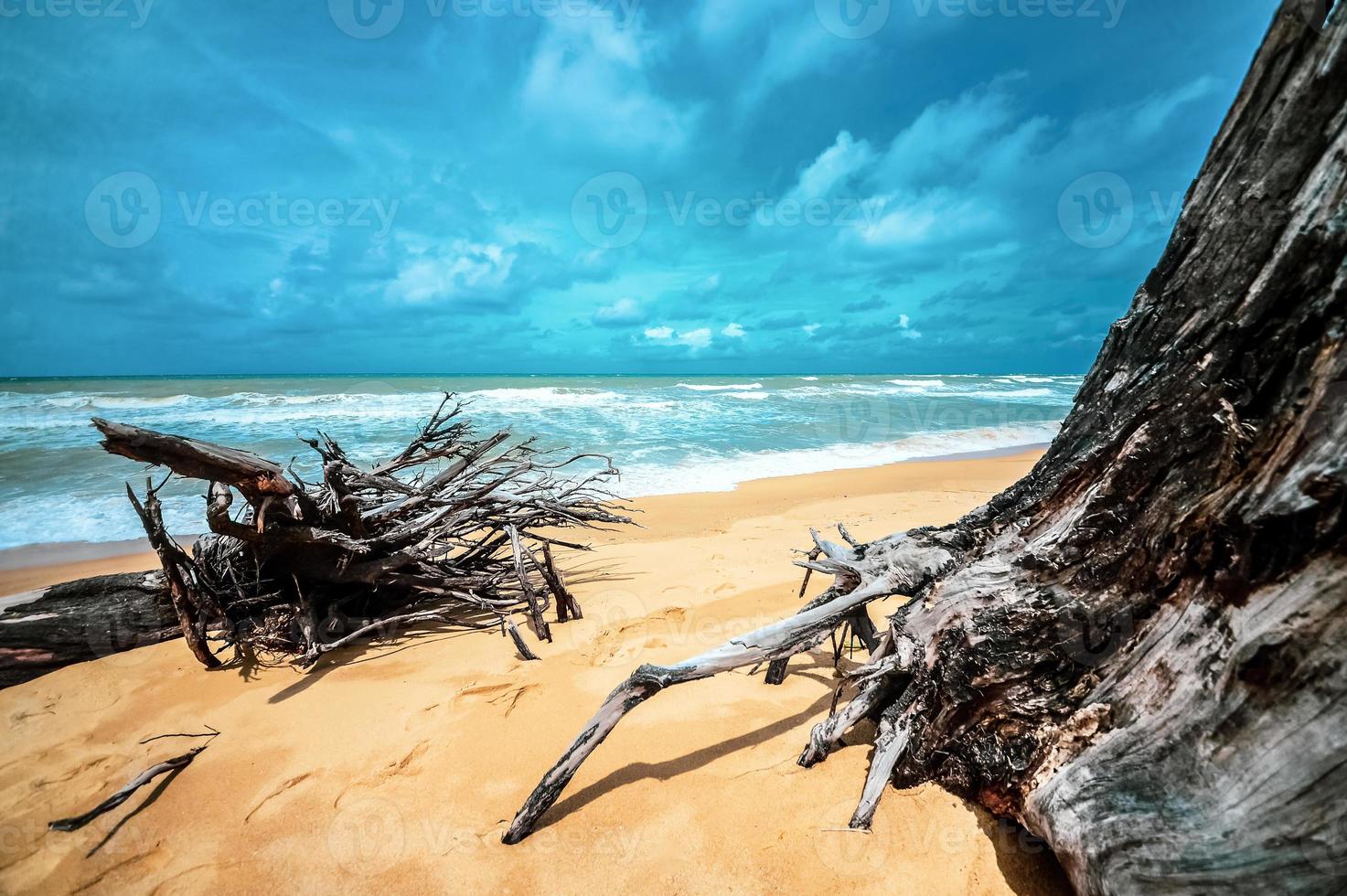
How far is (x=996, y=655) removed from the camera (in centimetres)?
→ 197

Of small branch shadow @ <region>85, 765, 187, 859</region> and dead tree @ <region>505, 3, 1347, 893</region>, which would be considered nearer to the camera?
dead tree @ <region>505, 3, 1347, 893</region>

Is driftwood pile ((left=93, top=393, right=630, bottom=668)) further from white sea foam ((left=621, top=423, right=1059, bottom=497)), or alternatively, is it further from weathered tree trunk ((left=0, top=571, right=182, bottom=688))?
white sea foam ((left=621, top=423, right=1059, bottom=497))

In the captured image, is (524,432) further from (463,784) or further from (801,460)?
(463,784)

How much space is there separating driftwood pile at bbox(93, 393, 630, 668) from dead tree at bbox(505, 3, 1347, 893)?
227 centimetres

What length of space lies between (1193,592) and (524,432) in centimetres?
1585

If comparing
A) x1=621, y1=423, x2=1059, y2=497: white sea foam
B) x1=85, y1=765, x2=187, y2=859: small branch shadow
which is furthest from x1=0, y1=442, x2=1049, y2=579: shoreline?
x1=621, y1=423, x2=1059, y2=497: white sea foam

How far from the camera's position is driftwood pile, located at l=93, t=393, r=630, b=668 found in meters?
3.16

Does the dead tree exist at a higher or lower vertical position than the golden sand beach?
higher

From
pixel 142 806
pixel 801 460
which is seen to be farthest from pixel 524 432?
pixel 142 806

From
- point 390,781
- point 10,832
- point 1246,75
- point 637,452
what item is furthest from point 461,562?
point 637,452

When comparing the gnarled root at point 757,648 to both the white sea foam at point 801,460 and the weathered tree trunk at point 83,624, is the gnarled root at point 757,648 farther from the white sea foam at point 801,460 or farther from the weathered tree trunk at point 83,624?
the white sea foam at point 801,460

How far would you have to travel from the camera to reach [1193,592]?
60.4 inches

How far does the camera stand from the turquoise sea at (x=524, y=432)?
9125 mm

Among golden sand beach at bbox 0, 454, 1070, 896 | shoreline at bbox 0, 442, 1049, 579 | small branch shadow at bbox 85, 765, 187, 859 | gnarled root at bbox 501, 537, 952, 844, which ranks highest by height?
gnarled root at bbox 501, 537, 952, 844
